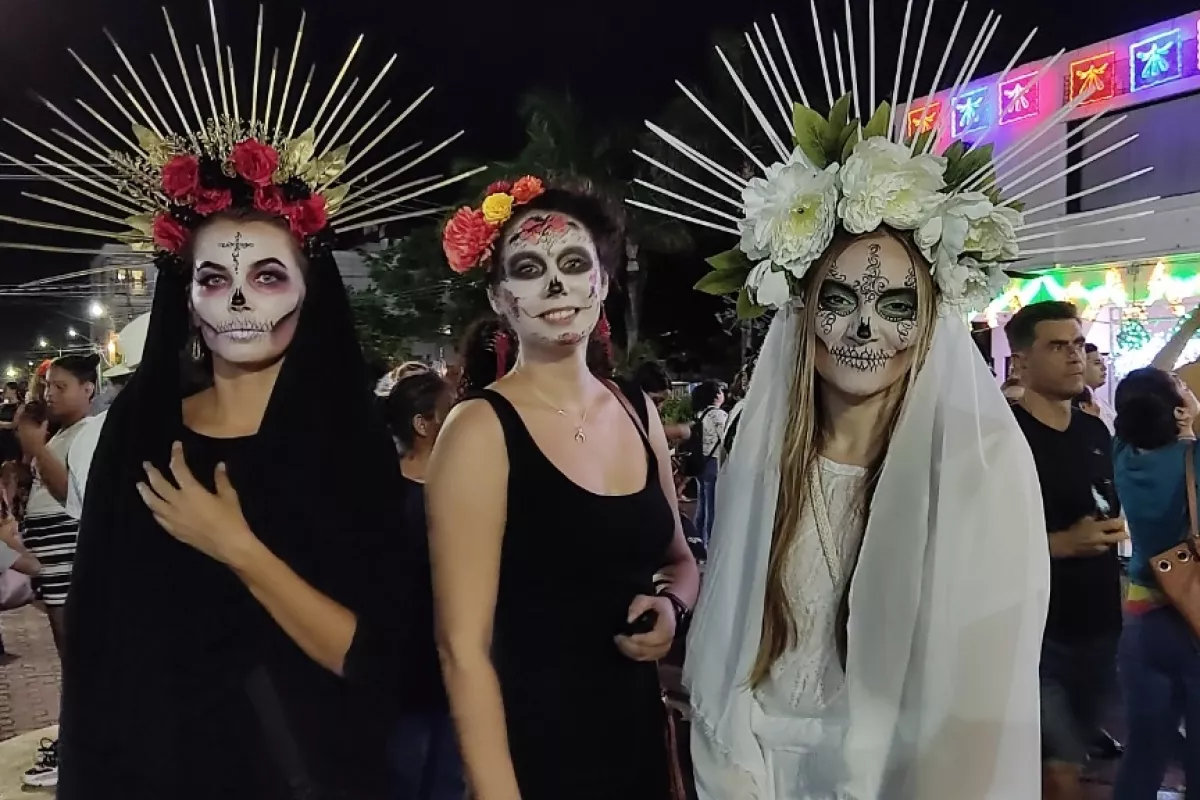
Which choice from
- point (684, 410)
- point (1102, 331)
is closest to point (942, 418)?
point (684, 410)

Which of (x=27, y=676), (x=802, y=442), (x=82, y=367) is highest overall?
(x=82, y=367)

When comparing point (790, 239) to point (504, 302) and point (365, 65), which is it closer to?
point (504, 302)

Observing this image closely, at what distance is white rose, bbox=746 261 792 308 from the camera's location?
6.15ft

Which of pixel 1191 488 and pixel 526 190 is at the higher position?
pixel 526 190

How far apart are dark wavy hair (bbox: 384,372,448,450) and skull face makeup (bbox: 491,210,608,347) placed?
48 centimetres

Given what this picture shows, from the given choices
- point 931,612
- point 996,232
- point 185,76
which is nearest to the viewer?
point 931,612

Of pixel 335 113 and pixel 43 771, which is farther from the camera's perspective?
pixel 43 771

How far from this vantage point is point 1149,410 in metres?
3.05

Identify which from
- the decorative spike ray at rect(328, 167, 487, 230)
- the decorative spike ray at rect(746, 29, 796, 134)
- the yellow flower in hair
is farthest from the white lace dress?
the decorative spike ray at rect(328, 167, 487, 230)

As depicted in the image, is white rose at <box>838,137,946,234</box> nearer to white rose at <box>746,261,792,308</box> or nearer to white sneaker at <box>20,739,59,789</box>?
white rose at <box>746,261,792,308</box>

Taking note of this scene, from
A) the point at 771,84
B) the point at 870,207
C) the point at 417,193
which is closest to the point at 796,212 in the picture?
the point at 870,207

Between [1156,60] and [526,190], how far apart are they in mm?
7329

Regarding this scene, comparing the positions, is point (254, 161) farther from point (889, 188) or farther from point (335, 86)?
point (889, 188)

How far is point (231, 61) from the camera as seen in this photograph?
1974mm
